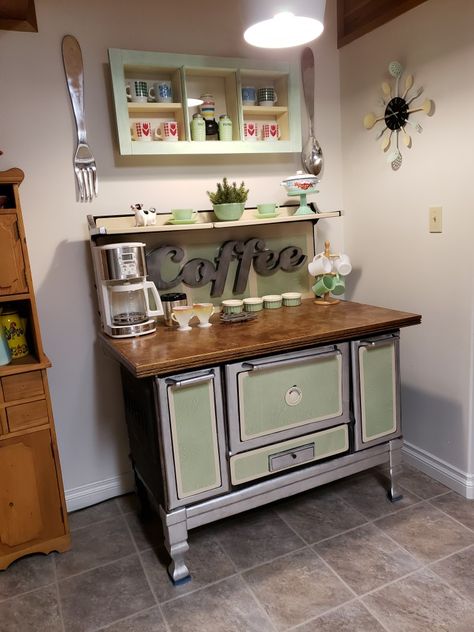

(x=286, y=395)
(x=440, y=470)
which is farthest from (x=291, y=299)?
(x=440, y=470)

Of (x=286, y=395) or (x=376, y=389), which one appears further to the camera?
(x=376, y=389)

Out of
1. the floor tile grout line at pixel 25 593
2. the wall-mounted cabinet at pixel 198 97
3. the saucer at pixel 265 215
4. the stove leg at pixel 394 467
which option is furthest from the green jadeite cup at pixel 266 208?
the floor tile grout line at pixel 25 593

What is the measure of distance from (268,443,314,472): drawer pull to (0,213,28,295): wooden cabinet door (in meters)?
1.10

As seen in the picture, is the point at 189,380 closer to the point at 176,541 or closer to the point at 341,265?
the point at 176,541

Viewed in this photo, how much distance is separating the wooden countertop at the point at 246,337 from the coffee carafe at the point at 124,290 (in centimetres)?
5

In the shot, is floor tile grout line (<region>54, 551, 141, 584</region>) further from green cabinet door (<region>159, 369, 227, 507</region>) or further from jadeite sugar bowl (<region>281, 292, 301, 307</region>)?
jadeite sugar bowl (<region>281, 292, 301, 307</region>)

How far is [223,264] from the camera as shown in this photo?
221cm

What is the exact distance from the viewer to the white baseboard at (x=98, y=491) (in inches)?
86.3

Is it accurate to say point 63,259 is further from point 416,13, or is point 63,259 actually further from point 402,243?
point 416,13

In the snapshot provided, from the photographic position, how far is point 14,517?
1799 millimetres

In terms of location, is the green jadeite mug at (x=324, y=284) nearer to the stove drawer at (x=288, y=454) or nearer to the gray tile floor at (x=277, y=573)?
the stove drawer at (x=288, y=454)

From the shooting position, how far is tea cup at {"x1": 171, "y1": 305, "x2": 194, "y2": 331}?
1.88 m

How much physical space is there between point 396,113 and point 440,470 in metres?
1.64

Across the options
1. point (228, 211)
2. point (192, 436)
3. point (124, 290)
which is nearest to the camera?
point (192, 436)
